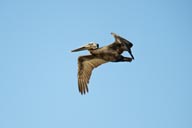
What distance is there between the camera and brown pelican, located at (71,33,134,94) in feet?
87.5

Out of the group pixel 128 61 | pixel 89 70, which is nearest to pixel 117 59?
pixel 128 61

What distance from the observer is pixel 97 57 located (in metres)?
28.6

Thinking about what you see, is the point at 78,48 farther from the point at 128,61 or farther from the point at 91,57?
the point at 128,61

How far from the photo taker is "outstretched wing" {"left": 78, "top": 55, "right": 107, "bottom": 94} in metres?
29.3

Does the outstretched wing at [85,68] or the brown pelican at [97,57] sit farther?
the outstretched wing at [85,68]

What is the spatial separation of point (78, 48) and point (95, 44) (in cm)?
150

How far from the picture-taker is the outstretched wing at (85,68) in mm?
29344

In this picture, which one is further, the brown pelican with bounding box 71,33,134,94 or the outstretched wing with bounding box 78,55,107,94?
the outstretched wing with bounding box 78,55,107,94

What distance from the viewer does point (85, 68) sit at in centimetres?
2986

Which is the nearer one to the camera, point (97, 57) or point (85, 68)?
point (97, 57)

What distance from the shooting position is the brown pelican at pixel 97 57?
26656mm

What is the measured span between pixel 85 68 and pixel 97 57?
156 centimetres

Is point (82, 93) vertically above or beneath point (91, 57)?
beneath

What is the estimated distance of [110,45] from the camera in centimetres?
2722
